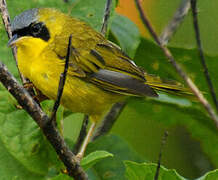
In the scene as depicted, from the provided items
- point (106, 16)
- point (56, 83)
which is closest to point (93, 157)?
A: point (56, 83)

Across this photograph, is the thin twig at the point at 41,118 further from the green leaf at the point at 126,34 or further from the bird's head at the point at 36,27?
the green leaf at the point at 126,34

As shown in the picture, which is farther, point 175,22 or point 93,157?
point 175,22

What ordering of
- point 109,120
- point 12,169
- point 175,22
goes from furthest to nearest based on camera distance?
point 175,22 → point 109,120 → point 12,169

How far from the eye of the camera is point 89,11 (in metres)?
3.63

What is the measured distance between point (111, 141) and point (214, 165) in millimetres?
963

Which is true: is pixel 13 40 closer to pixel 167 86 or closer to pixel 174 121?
pixel 167 86

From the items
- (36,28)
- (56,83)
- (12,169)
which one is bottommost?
(12,169)

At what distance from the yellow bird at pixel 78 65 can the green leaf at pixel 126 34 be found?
7 centimetres

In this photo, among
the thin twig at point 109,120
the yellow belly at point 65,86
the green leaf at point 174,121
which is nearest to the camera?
the yellow belly at point 65,86

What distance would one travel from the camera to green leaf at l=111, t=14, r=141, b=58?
3.67 m

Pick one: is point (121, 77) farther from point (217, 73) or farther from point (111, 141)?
point (217, 73)

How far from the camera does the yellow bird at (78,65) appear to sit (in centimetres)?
336

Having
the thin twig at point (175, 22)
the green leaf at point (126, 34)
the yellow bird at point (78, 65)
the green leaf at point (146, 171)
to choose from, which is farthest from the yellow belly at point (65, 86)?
the thin twig at point (175, 22)

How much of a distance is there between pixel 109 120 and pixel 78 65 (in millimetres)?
621
